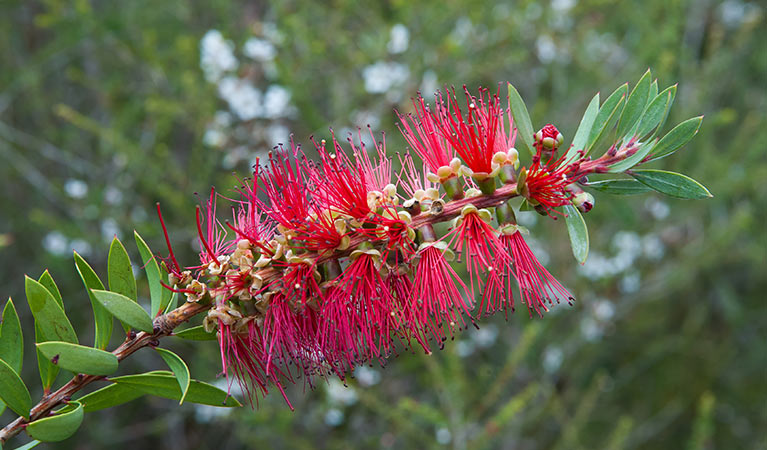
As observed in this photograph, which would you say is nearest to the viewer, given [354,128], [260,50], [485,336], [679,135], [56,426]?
[56,426]

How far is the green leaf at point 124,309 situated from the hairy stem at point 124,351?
0.04 m

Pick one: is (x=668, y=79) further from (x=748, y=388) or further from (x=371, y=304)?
(x=748, y=388)

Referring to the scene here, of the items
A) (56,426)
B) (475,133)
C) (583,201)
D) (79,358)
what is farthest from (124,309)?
(583,201)

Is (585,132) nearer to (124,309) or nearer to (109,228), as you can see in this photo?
(124,309)

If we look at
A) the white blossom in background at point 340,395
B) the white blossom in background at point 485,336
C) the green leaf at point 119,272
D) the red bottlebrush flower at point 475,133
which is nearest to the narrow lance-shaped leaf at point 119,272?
the green leaf at point 119,272

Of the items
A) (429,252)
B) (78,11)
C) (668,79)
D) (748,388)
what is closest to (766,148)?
(668,79)

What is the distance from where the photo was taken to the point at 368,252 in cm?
114

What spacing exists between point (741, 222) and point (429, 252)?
2.89 meters

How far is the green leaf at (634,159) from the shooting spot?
1074mm

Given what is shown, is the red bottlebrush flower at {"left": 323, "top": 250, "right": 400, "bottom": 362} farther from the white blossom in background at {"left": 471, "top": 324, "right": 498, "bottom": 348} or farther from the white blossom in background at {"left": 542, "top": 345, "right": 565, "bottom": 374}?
the white blossom in background at {"left": 542, "top": 345, "right": 565, "bottom": 374}

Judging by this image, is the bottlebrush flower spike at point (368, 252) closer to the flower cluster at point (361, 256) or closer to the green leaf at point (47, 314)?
the flower cluster at point (361, 256)

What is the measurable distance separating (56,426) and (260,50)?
2725 mm

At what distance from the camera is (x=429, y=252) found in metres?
1.16

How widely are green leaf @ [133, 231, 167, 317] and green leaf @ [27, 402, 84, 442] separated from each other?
214mm
